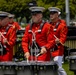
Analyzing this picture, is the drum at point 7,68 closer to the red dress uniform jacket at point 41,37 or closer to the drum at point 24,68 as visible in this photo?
the drum at point 24,68

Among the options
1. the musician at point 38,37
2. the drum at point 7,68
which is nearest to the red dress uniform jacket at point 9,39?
the musician at point 38,37

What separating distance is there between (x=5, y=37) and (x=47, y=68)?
71.4 inches

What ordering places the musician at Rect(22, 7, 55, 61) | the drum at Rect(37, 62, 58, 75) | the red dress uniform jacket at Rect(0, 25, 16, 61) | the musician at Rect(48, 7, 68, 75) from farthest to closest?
the musician at Rect(48, 7, 68, 75), the red dress uniform jacket at Rect(0, 25, 16, 61), the musician at Rect(22, 7, 55, 61), the drum at Rect(37, 62, 58, 75)

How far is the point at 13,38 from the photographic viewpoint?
9211 mm

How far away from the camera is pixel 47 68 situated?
306 inches

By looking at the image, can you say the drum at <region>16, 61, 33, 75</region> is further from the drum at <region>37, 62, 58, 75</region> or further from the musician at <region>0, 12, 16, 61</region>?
the musician at <region>0, 12, 16, 61</region>

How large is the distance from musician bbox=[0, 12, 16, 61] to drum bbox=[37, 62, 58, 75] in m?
1.54

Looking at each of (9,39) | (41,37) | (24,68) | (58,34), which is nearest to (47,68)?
(24,68)

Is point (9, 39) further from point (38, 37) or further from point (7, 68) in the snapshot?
point (7, 68)

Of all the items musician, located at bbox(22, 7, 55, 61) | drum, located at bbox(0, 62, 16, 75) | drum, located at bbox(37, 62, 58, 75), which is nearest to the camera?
drum, located at bbox(37, 62, 58, 75)

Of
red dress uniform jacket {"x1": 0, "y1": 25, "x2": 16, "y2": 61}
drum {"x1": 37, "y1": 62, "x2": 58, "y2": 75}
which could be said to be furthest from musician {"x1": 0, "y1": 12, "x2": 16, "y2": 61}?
drum {"x1": 37, "y1": 62, "x2": 58, "y2": 75}

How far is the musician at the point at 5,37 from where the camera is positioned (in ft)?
30.2

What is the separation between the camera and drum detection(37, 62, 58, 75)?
7.72 m

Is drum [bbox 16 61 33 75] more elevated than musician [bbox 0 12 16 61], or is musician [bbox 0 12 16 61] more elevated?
musician [bbox 0 12 16 61]
